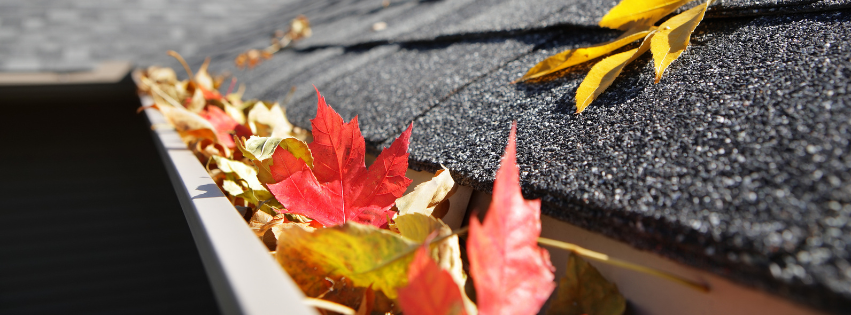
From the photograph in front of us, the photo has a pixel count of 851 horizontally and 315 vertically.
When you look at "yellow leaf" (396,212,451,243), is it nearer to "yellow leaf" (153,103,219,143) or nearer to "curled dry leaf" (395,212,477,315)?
"curled dry leaf" (395,212,477,315)

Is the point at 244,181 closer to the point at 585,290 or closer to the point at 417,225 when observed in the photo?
the point at 417,225

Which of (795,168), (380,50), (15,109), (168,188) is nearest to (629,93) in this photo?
(795,168)

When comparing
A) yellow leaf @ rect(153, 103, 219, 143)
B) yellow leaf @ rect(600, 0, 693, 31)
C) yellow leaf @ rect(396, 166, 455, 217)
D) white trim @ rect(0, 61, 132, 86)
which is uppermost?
white trim @ rect(0, 61, 132, 86)

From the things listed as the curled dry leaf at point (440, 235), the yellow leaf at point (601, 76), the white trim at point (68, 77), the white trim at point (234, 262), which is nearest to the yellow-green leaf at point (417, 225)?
the curled dry leaf at point (440, 235)

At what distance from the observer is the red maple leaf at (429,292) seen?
0.31 metres

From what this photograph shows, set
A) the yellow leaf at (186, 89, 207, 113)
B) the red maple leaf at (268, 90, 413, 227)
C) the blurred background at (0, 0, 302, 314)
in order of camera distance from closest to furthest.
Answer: the red maple leaf at (268, 90, 413, 227), the yellow leaf at (186, 89, 207, 113), the blurred background at (0, 0, 302, 314)

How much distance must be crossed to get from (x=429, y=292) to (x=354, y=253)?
0.30 ft

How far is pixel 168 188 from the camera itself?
380cm

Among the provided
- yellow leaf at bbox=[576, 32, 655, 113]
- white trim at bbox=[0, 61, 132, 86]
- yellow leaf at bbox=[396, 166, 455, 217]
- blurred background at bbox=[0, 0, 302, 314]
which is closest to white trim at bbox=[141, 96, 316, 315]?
yellow leaf at bbox=[396, 166, 455, 217]

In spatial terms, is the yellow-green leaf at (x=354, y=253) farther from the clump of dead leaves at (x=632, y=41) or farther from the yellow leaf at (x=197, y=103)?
the yellow leaf at (x=197, y=103)

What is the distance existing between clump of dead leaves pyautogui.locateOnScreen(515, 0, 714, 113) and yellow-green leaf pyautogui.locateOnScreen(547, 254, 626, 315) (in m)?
0.19

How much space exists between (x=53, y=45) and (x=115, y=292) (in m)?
2.10

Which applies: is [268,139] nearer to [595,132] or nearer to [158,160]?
[595,132]

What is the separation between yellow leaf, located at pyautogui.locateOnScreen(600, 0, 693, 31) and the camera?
0.64 meters
